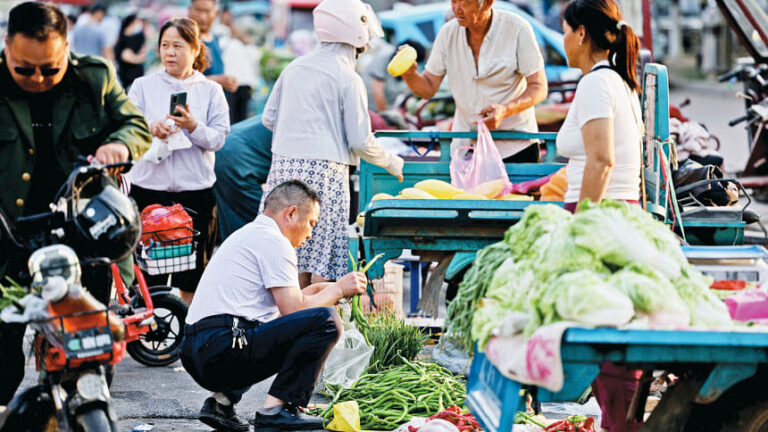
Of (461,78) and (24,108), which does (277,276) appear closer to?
(24,108)

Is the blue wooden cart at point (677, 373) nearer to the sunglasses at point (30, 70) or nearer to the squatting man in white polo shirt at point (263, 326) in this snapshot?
the squatting man in white polo shirt at point (263, 326)

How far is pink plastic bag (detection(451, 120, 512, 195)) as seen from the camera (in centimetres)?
615

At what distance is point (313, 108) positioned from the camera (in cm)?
618

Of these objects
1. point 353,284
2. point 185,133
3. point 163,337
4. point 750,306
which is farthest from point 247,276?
point 750,306

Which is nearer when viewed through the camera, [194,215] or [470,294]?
[470,294]

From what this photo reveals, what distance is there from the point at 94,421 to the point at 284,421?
1.33 m

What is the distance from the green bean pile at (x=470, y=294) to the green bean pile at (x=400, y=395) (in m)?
1.09

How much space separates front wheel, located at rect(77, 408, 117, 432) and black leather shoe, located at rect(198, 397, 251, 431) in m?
1.15

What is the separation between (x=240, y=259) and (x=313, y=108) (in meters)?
1.64

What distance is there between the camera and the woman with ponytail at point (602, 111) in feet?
14.9

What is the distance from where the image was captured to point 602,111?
4523 millimetres

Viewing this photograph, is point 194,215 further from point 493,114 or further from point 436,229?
point 493,114

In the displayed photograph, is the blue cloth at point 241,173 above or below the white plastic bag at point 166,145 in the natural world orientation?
below

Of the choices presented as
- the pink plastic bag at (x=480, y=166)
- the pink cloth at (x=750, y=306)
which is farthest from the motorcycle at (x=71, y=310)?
the pink plastic bag at (x=480, y=166)
